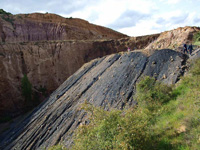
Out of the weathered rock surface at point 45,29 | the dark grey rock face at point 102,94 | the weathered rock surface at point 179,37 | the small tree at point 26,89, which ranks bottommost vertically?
the small tree at point 26,89

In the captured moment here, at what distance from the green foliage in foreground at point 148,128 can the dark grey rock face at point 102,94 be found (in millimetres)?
2327

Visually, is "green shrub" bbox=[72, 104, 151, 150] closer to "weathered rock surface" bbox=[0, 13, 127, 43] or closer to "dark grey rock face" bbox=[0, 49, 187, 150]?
"dark grey rock face" bbox=[0, 49, 187, 150]

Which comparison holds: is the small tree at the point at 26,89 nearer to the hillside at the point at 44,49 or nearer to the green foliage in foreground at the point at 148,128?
the hillside at the point at 44,49

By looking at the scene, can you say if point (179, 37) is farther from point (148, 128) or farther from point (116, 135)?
point (116, 135)

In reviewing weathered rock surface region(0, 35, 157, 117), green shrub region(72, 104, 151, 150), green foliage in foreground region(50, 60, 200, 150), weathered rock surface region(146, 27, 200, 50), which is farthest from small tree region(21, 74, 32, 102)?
green shrub region(72, 104, 151, 150)

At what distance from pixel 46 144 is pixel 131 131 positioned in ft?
21.7

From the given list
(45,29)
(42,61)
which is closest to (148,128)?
(42,61)

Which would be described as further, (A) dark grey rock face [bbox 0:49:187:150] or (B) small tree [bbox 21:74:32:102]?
(B) small tree [bbox 21:74:32:102]

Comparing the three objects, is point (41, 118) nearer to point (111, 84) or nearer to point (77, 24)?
point (111, 84)

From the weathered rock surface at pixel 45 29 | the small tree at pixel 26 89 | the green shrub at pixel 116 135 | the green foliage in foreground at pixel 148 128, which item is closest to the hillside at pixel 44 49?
the weathered rock surface at pixel 45 29

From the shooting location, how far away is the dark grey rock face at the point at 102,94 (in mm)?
9820

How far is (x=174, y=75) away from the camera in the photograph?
31.8ft

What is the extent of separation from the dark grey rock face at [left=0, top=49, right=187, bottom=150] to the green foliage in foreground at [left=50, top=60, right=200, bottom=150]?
2.33m

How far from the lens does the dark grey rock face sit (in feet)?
32.2
